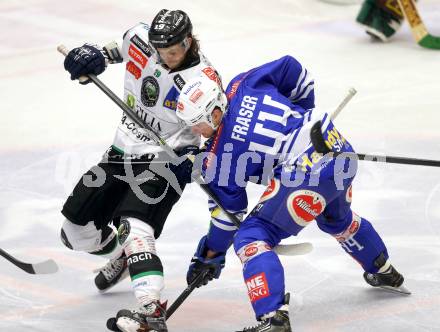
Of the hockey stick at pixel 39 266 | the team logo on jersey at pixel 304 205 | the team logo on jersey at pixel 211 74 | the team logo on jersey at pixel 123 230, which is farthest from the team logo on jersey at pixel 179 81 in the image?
the hockey stick at pixel 39 266

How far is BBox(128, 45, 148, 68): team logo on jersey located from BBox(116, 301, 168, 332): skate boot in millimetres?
988

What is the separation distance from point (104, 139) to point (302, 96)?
237 cm

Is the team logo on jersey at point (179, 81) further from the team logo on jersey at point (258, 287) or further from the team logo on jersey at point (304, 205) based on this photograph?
the team logo on jersey at point (258, 287)

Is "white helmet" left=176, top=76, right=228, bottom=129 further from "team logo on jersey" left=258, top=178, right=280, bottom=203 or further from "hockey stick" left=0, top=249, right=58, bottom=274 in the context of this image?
"hockey stick" left=0, top=249, right=58, bottom=274

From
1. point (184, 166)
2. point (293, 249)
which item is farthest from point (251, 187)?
point (293, 249)

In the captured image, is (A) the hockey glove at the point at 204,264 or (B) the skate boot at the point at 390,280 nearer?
(A) the hockey glove at the point at 204,264

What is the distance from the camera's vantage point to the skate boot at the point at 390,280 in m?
4.23

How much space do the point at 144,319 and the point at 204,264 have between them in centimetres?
41

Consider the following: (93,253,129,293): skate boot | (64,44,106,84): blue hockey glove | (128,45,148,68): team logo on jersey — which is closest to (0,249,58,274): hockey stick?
(93,253,129,293): skate boot

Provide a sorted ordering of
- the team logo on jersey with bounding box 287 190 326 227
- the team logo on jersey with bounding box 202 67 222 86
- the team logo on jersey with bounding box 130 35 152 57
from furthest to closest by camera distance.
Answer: the team logo on jersey with bounding box 130 35 152 57 → the team logo on jersey with bounding box 202 67 222 86 → the team logo on jersey with bounding box 287 190 326 227

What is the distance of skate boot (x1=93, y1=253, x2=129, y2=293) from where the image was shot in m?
4.51

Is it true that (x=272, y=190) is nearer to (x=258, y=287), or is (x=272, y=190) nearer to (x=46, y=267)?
(x=258, y=287)

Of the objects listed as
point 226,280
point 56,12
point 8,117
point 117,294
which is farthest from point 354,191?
point 56,12

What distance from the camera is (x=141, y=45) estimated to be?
13.5 feet
